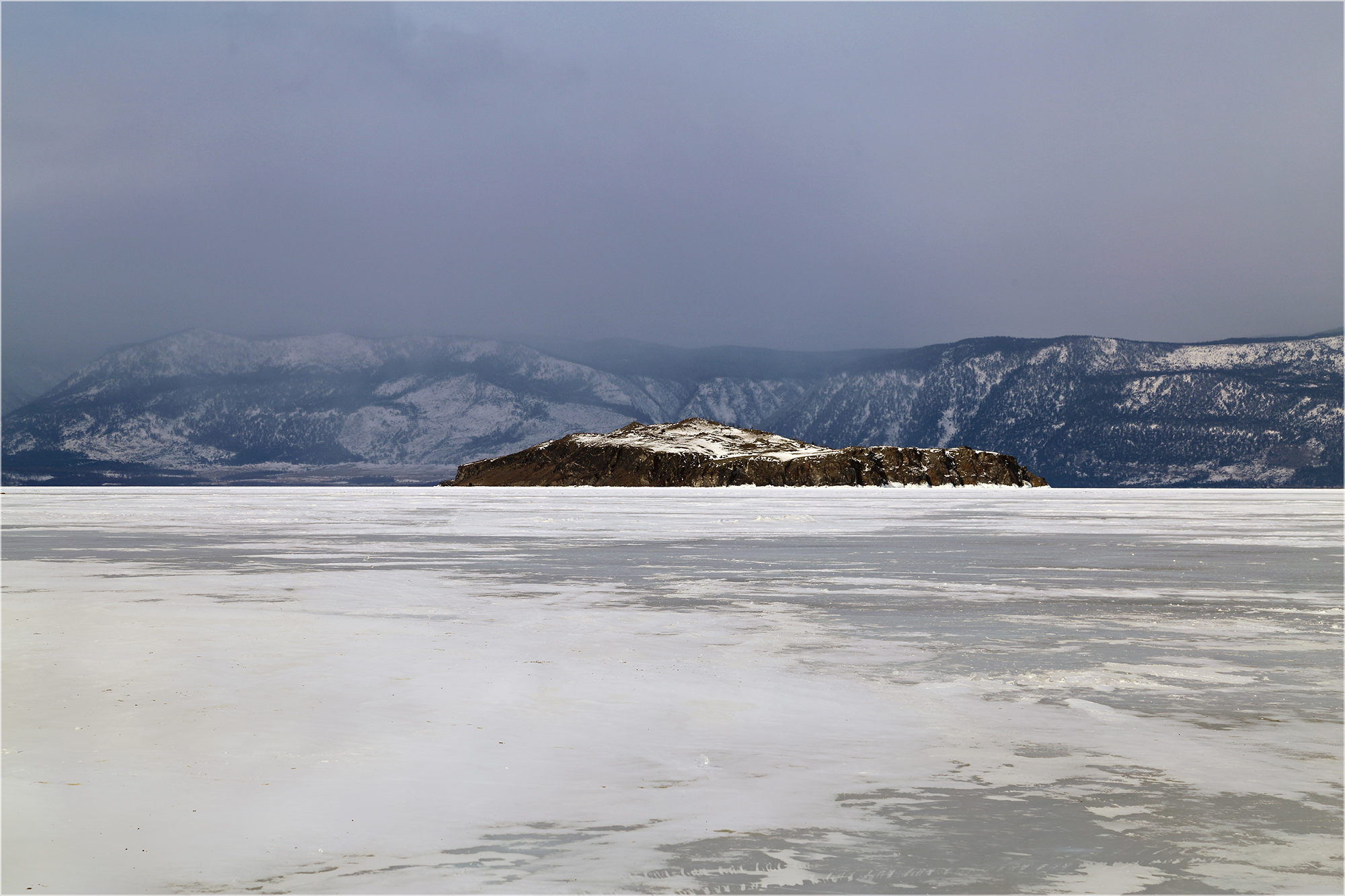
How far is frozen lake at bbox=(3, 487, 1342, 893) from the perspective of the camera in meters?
6.99

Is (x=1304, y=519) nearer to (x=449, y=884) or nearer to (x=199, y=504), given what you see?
(x=449, y=884)

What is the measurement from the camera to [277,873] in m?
6.77

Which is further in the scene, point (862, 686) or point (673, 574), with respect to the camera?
point (673, 574)

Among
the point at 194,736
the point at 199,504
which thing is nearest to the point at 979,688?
the point at 194,736

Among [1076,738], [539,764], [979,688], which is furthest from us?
[979,688]

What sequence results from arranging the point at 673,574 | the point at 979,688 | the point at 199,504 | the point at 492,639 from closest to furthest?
the point at 979,688 < the point at 492,639 < the point at 673,574 < the point at 199,504

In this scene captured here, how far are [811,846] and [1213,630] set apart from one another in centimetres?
1188

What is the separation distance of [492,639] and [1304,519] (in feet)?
166

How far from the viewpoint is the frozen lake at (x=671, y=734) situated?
6.99 meters

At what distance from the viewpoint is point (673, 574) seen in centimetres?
2580

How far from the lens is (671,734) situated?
10.4 m

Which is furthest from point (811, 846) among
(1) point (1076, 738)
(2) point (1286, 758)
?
(2) point (1286, 758)

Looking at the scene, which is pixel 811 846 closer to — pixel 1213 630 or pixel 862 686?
pixel 862 686

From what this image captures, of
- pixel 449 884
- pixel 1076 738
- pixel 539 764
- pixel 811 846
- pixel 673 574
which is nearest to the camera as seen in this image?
pixel 449 884
